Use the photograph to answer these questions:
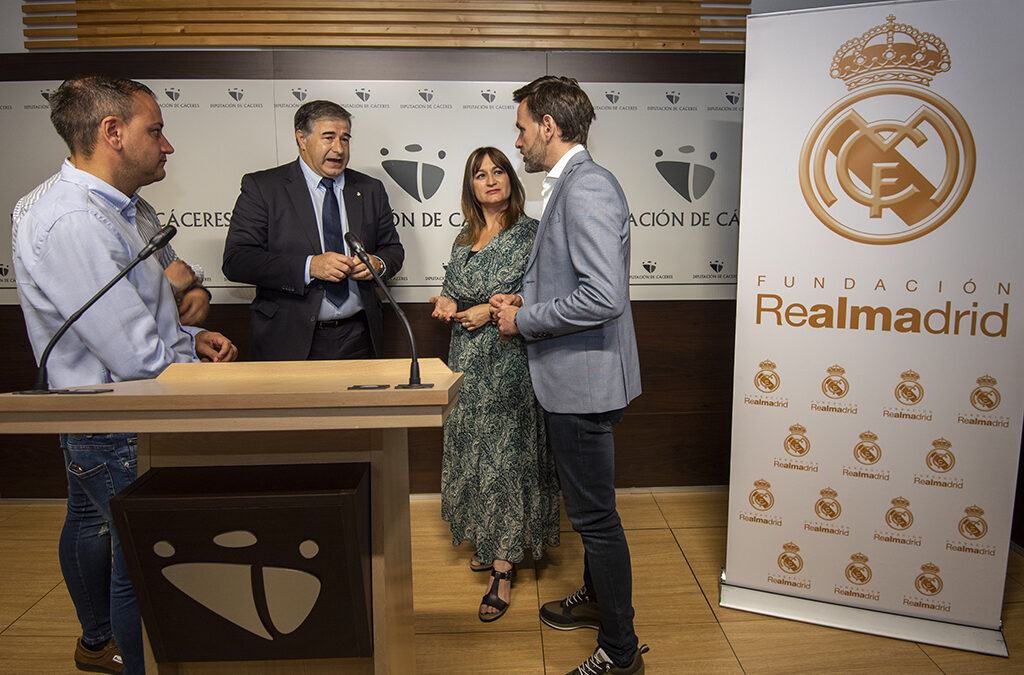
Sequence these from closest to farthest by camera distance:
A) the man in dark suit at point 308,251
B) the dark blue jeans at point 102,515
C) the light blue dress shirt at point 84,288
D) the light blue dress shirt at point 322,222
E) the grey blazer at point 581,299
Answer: the light blue dress shirt at point 84,288
the dark blue jeans at point 102,515
the grey blazer at point 581,299
the man in dark suit at point 308,251
the light blue dress shirt at point 322,222

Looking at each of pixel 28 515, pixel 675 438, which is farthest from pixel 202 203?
pixel 675 438

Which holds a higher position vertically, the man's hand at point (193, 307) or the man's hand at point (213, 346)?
the man's hand at point (193, 307)

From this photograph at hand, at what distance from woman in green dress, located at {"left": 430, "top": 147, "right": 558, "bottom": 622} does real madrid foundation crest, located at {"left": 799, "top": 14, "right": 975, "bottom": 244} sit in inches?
44.2

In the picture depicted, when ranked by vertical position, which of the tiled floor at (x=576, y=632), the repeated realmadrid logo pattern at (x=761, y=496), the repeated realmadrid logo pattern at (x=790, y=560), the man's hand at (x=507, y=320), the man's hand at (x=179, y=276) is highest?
the man's hand at (x=179, y=276)

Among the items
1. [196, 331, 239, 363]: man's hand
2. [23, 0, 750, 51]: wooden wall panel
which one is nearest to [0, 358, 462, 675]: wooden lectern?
[196, 331, 239, 363]: man's hand

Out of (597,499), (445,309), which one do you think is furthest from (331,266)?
(597,499)

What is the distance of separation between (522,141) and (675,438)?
215 cm

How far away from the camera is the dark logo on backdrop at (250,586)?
4.03ft

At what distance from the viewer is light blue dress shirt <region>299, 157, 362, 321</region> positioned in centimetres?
279

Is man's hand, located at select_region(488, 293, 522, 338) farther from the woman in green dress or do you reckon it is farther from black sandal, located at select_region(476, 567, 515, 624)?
black sandal, located at select_region(476, 567, 515, 624)

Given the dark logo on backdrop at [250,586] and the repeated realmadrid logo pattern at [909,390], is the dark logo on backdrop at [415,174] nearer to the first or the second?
the repeated realmadrid logo pattern at [909,390]

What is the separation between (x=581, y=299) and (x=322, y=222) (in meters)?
1.49

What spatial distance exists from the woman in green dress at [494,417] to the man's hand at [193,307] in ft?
2.86

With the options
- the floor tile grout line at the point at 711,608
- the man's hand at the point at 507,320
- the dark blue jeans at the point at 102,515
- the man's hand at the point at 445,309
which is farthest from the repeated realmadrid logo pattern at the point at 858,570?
the dark blue jeans at the point at 102,515
